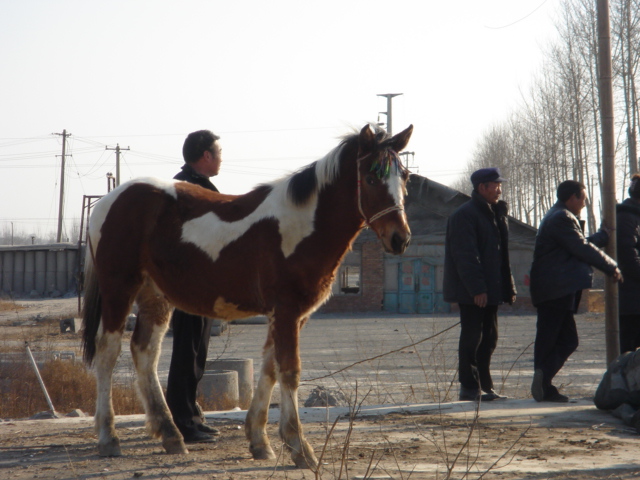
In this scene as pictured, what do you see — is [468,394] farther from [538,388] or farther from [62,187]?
[62,187]

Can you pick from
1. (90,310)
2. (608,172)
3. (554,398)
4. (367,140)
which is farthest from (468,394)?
(90,310)

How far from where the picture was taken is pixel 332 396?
862cm

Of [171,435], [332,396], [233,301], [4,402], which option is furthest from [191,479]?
[4,402]

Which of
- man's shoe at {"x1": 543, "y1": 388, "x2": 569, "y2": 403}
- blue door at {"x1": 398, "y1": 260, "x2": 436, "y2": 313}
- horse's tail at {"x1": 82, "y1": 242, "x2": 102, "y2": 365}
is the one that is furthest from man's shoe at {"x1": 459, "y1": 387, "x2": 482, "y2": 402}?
blue door at {"x1": 398, "y1": 260, "x2": 436, "y2": 313}

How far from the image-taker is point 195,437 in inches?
224

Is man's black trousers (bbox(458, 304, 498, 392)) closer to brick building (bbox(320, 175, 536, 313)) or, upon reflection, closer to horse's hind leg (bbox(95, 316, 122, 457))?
horse's hind leg (bbox(95, 316, 122, 457))

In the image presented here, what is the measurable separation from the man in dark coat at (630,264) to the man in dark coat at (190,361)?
4.20 metres

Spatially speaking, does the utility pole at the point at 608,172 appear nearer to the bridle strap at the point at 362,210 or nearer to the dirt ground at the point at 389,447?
the dirt ground at the point at 389,447

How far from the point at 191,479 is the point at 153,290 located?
5.42 feet

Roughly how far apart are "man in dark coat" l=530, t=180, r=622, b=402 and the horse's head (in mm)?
2993

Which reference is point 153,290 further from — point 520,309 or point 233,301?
point 520,309

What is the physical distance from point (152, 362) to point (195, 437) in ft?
2.17

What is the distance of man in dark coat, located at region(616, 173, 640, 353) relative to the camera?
7.52 meters

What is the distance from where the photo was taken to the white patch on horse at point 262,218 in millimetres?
4930
